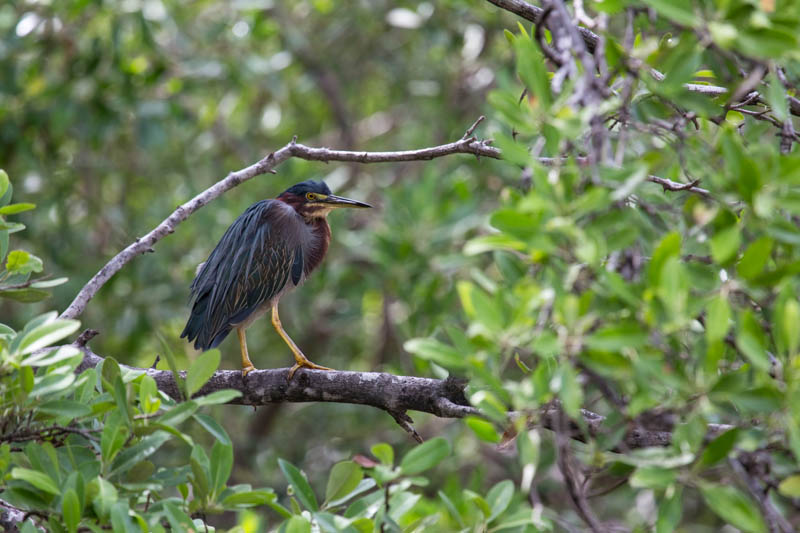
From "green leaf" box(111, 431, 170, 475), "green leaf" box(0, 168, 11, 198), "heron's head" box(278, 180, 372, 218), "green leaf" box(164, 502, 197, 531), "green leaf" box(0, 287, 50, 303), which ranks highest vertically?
"green leaf" box(0, 168, 11, 198)

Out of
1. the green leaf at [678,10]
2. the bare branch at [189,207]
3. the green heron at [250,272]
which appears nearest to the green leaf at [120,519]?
the bare branch at [189,207]

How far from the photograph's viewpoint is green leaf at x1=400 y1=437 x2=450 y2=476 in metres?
2.01

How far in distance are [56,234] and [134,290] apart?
745 mm

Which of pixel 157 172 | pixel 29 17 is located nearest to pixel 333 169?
pixel 157 172

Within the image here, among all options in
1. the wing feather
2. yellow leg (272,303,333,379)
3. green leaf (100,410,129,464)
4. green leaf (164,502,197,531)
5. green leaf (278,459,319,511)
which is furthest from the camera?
the wing feather

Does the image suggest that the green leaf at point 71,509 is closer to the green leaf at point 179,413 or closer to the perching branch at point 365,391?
the green leaf at point 179,413

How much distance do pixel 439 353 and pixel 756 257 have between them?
A: 638 mm

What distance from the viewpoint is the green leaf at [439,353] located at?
1725mm

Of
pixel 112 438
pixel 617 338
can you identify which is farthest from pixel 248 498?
pixel 617 338

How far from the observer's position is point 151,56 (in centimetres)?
675

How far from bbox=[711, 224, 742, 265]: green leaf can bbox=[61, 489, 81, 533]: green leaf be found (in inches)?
61.2

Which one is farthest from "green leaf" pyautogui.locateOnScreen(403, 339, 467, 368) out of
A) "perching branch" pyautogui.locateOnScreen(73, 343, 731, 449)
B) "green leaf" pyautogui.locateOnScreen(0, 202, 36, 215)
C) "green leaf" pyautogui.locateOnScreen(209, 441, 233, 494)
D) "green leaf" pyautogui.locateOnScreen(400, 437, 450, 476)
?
"green leaf" pyautogui.locateOnScreen(0, 202, 36, 215)

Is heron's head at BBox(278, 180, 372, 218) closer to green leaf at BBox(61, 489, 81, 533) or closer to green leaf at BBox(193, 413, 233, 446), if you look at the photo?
green leaf at BBox(193, 413, 233, 446)

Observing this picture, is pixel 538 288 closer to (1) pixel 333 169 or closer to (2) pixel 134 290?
(2) pixel 134 290
